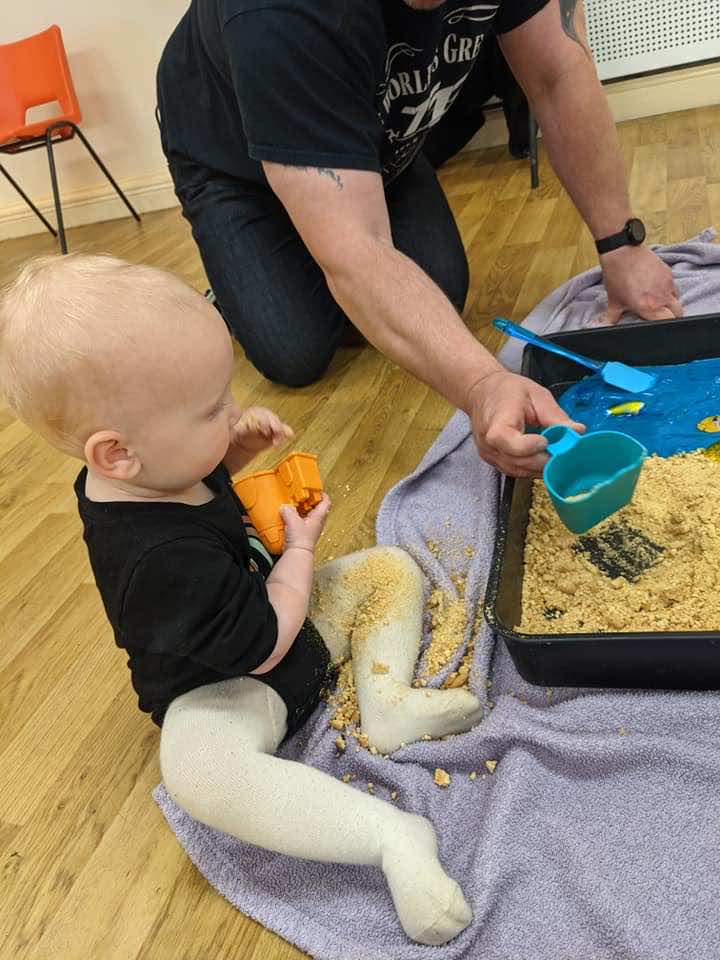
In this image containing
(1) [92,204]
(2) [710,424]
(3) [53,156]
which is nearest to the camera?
(2) [710,424]

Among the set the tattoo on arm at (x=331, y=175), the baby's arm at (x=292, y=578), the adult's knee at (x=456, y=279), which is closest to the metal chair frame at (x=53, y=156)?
the adult's knee at (x=456, y=279)

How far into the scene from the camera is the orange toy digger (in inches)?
34.2

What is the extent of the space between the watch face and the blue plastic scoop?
0.61 metres

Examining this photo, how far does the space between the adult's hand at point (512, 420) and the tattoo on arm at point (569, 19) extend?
752mm

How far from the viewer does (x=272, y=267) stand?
1.46 m

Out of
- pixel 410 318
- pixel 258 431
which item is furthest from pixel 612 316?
pixel 258 431

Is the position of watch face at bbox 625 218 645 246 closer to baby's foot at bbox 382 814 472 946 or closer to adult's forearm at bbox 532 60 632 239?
adult's forearm at bbox 532 60 632 239

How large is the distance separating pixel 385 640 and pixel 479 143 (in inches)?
90.0

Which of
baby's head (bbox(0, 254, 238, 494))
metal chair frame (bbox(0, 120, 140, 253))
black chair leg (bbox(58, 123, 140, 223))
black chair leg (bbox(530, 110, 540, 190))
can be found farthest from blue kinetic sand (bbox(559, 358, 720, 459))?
black chair leg (bbox(58, 123, 140, 223))

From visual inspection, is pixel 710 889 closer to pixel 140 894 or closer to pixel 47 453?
pixel 140 894

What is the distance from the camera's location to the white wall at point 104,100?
2754mm

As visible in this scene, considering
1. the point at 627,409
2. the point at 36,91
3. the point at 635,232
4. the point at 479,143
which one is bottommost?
the point at 479,143

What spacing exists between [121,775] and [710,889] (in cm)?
59

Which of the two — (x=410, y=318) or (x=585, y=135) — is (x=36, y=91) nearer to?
(x=585, y=135)
